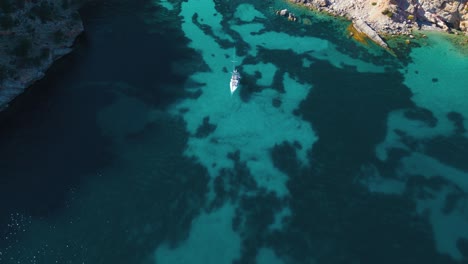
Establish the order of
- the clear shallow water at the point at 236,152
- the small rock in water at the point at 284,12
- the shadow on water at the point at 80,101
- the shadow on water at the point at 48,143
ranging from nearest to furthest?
the clear shallow water at the point at 236,152 < the shadow on water at the point at 48,143 < the shadow on water at the point at 80,101 < the small rock in water at the point at 284,12

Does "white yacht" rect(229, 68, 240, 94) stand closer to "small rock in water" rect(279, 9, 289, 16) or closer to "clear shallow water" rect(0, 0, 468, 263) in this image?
"clear shallow water" rect(0, 0, 468, 263)

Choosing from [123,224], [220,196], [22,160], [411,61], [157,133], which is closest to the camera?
[123,224]

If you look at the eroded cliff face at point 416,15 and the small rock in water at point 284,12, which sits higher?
the eroded cliff face at point 416,15

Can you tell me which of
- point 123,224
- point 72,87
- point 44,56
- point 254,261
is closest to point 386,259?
point 254,261

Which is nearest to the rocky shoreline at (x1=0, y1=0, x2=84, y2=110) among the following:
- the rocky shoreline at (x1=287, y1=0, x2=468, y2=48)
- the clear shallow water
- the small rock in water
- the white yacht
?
the clear shallow water

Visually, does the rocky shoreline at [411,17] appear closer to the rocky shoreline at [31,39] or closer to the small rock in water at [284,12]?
the small rock in water at [284,12]

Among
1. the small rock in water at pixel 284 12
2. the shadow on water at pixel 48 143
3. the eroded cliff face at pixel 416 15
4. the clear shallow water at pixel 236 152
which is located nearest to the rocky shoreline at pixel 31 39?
the shadow on water at pixel 48 143

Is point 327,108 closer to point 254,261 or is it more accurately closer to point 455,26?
point 254,261

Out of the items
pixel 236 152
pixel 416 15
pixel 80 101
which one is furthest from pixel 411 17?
pixel 80 101
